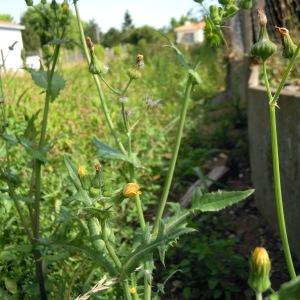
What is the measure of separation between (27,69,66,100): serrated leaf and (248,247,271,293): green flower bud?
3.83 ft

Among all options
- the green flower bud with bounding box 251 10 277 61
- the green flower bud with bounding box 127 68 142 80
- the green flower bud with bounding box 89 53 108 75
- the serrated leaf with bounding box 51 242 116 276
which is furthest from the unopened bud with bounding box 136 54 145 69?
the serrated leaf with bounding box 51 242 116 276

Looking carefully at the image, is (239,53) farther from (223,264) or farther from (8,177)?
(8,177)

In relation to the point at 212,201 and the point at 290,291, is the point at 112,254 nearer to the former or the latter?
the point at 212,201

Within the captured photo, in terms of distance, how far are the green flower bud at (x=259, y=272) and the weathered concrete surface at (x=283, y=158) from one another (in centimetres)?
174

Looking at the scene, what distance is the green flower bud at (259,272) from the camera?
0.89 metres

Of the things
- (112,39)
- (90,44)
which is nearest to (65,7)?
(90,44)

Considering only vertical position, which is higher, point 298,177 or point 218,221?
point 298,177

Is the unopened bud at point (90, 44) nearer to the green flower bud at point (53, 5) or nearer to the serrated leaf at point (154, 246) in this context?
the green flower bud at point (53, 5)

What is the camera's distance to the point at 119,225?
305 centimetres

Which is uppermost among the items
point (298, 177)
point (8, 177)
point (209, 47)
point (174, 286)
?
point (209, 47)

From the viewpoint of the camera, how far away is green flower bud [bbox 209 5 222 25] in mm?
1486

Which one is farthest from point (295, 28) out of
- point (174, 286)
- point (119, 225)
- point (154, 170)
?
point (174, 286)

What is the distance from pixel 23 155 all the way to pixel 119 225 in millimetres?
860

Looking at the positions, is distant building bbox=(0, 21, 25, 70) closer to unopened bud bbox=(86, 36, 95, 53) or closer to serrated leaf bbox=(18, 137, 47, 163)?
serrated leaf bbox=(18, 137, 47, 163)
